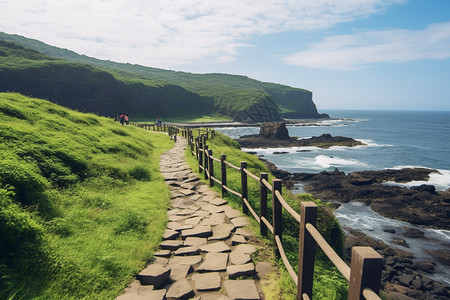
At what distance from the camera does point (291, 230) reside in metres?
6.90

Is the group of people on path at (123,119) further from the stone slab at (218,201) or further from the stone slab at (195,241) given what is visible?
the stone slab at (195,241)

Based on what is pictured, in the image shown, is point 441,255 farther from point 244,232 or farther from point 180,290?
point 180,290

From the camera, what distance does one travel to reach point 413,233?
19344 mm

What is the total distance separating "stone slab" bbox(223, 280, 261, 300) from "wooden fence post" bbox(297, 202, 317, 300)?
0.76 meters

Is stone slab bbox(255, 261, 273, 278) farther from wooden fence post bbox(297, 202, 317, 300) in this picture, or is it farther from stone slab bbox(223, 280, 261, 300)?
wooden fence post bbox(297, 202, 317, 300)

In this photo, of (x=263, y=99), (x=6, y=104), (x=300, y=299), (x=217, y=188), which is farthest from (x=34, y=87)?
(x=263, y=99)

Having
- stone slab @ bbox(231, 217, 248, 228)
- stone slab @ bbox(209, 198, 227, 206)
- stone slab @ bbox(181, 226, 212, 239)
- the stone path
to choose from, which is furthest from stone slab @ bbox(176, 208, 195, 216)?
stone slab @ bbox(231, 217, 248, 228)

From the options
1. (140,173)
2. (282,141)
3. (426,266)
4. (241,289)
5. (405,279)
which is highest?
Result: (140,173)

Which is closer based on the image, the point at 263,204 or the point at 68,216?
the point at 68,216

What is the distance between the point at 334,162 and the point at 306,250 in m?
44.1

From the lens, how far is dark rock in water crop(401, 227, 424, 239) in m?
19.0

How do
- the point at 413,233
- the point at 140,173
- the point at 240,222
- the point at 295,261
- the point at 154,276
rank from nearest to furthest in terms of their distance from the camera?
the point at 154,276, the point at 295,261, the point at 240,222, the point at 140,173, the point at 413,233

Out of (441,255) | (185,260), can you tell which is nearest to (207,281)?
(185,260)

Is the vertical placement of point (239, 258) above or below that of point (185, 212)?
above
